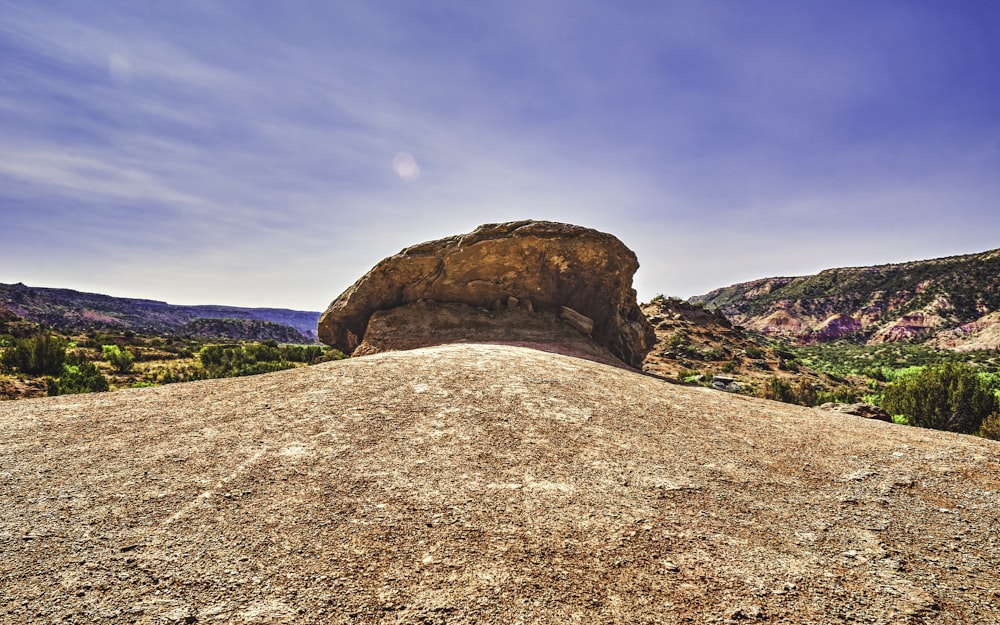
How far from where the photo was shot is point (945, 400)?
550 inches

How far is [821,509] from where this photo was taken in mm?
4754

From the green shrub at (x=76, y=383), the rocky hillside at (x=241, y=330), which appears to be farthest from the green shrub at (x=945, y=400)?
the rocky hillside at (x=241, y=330)

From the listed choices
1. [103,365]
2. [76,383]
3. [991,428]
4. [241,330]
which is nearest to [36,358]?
[76,383]

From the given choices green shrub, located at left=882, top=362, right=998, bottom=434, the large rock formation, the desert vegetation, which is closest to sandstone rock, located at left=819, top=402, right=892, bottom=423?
green shrub, located at left=882, top=362, right=998, bottom=434

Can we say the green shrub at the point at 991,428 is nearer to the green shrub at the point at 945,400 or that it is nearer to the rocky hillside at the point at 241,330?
the green shrub at the point at 945,400

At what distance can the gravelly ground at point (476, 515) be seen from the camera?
333 cm

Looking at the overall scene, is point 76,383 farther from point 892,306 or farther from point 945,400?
point 892,306

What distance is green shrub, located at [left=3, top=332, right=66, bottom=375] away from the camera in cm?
1589

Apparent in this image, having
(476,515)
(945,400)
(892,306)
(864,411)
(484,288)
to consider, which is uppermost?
(892,306)

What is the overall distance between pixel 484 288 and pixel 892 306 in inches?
3986

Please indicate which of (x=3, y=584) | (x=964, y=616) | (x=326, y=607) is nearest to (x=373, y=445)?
(x=326, y=607)

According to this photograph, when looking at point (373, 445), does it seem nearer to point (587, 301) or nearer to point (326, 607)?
point (326, 607)

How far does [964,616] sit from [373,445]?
617 centimetres

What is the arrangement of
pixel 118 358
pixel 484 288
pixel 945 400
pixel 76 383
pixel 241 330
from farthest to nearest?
pixel 241 330 → pixel 118 358 → pixel 484 288 → pixel 945 400 → pixel 76 383
